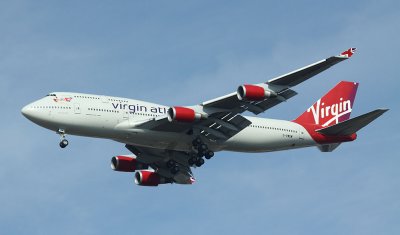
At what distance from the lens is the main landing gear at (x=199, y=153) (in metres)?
71.4

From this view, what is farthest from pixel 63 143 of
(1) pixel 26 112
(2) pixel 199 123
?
(2) pixel 199 123

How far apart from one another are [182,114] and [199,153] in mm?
→ 5282

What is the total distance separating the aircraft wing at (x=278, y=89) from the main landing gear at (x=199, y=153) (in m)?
3.51

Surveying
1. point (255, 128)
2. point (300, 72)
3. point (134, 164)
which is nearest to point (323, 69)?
point (300, 72)

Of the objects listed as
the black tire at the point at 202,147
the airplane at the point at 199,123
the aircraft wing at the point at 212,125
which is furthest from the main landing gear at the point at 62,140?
the black tire at the point at 202,147

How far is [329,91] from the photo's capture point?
79.8m

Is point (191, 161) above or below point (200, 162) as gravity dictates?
above

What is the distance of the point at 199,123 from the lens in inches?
2761

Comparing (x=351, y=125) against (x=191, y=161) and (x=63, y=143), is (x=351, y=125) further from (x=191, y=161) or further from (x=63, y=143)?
(x=63, y=143)

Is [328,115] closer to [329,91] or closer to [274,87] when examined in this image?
[329,91]

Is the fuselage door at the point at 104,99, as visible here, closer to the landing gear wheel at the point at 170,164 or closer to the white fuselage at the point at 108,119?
the white fuselage at the point at 108,119

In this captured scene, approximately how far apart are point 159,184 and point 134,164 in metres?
3.11

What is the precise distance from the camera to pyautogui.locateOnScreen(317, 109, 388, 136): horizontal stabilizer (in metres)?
69.8

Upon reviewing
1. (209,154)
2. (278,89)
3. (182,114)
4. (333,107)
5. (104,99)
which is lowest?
(209,154)
